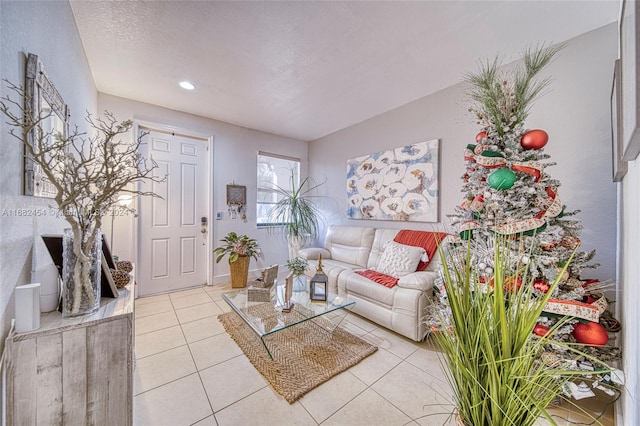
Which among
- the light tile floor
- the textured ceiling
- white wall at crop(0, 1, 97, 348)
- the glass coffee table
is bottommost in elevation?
the light tile floor

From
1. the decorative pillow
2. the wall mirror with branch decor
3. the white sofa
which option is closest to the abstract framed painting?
the white sofa

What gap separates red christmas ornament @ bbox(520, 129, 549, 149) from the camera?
143 cm

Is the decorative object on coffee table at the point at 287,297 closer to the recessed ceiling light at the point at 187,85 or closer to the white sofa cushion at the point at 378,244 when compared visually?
the white sofa cushion at the point at 378,244

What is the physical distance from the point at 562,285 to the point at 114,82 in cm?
427

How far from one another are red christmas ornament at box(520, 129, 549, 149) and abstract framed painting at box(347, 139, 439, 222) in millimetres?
1213

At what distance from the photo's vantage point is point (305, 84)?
2.57 metres

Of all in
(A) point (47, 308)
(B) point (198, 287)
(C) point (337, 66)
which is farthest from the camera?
(B) point (198, 287)

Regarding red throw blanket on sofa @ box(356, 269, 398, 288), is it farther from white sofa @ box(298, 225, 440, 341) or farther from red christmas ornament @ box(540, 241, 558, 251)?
red christmas ornament @ box(540, 241, 558, 251)

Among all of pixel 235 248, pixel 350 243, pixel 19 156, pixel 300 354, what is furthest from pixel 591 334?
pixel 235 248

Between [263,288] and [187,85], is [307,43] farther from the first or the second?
[263,288]

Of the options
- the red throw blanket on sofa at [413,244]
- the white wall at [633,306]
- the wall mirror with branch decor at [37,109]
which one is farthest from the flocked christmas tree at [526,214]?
the wall mirror with branch decor at [37,109]

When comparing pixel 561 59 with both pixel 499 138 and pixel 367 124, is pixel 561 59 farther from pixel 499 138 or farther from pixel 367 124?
pixel 367 124

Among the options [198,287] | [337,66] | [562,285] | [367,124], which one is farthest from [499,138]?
[198,287]

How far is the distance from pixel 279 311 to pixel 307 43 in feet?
7.43
